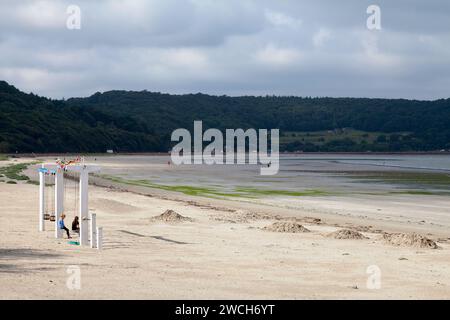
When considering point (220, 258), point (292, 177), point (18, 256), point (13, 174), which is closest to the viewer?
point (18, 256)

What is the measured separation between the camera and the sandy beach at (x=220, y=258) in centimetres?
1340

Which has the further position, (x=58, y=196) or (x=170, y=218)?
(x=170, y=218)

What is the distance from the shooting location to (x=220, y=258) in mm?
17953

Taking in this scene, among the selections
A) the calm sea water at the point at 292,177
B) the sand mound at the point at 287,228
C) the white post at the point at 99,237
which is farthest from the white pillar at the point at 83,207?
the calm sea water at the point at 292,177

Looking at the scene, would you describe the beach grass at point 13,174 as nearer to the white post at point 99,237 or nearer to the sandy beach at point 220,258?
the sandy beach at point 220,258

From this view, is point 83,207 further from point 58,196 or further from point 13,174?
point 13,174

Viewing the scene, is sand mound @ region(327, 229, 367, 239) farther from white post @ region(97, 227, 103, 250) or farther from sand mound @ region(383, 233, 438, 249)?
white post @ region(97, 227, 103, 250)

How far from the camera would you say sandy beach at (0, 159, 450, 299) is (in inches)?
527

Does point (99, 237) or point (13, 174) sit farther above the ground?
point (99, 237)

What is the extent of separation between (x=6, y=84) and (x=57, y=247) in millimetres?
190019

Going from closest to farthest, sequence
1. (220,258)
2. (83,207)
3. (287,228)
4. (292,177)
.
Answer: (220,258) < (83,207) < (287,228) < (292,177)

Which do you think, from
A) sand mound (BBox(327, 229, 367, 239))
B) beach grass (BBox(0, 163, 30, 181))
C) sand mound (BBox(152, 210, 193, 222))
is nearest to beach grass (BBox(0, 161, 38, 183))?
beach grass (BBox(0, 163, 30, 181))

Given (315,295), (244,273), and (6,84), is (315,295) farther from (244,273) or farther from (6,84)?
(6,84)

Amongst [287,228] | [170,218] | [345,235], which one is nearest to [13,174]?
[170,218]
